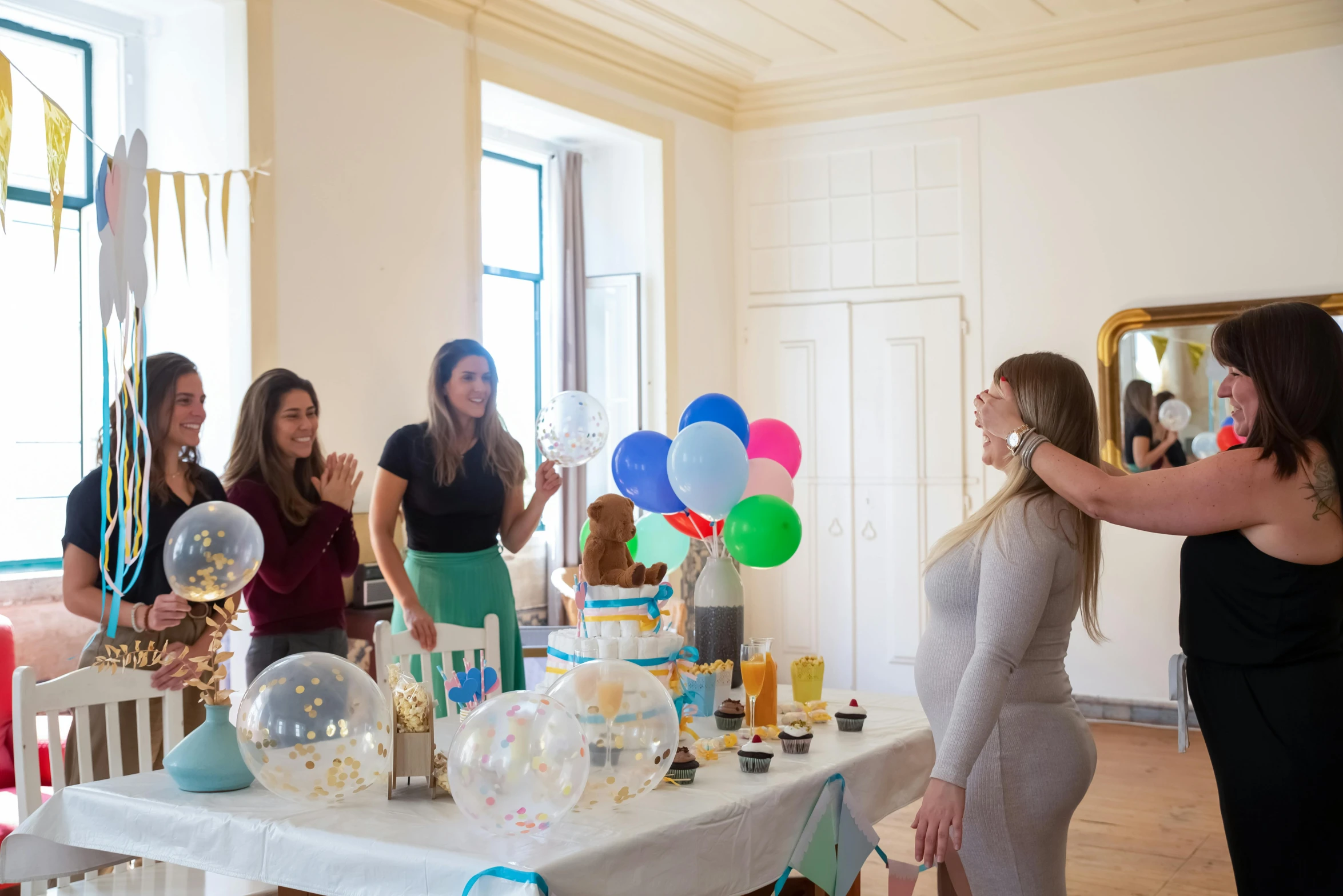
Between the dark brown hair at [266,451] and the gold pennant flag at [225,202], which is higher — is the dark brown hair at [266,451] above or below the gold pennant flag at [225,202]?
below

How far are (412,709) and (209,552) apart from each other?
26.5 inches

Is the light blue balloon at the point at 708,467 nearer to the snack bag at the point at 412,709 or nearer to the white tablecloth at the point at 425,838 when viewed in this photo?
the white tablecloth at the point at 425,838

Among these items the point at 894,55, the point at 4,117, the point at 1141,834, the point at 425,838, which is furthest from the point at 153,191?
the point at 894,55

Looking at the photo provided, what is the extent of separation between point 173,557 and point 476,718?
40.5 inches

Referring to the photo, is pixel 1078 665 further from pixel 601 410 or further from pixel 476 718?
pixel 476 718

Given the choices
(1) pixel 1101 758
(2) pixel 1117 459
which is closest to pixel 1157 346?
(2) pixel 1117 459

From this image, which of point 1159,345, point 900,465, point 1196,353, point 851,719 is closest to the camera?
point 851,719

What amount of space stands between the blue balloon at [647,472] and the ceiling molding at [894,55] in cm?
272

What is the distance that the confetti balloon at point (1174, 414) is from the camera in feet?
19.6

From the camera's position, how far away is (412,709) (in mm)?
2094

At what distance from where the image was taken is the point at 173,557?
248 cm

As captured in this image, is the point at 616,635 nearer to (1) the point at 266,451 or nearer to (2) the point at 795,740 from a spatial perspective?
(2) the point at 795,740

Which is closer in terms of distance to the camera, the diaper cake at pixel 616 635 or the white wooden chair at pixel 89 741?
the white wooden chair at pixel 89 741

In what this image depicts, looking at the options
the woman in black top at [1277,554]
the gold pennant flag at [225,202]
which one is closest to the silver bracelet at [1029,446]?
the woman in black top at [1277,554]
